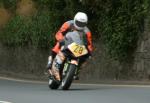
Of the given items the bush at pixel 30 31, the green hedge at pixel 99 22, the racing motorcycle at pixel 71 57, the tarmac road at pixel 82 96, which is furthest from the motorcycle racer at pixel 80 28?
the bush at pixel 30 31

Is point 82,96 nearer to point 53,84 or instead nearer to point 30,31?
point 53,84

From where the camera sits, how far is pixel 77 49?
16.6 meters

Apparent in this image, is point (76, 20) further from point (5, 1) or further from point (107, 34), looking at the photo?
point (5, 1)

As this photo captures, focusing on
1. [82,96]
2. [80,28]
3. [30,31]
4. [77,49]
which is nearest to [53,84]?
[77,49]

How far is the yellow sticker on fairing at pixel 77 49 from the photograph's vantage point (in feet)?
54.4

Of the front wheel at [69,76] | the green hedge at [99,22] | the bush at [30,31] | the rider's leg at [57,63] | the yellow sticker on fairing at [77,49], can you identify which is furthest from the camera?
the bush at [30,31]

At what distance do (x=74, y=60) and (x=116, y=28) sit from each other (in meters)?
6.84

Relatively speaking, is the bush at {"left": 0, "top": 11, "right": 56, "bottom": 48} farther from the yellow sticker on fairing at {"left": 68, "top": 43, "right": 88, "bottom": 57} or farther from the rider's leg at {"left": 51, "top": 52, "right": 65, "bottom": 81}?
the yellow sticker on fairing at {"left": 68, "top": 43, "right": 88, "bottom": 57}

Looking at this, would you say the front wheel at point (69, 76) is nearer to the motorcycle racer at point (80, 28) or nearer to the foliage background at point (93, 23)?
the motorcycle racer at point (80, 28)

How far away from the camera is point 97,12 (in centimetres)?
2458

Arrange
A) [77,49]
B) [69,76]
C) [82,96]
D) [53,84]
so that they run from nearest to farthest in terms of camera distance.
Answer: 1. [82,96]
2. [69,76]
3. [77,49]
4. [53,84]

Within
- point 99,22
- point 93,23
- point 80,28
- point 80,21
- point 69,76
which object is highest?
point 80,21

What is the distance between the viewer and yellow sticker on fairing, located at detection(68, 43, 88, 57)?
16578mm

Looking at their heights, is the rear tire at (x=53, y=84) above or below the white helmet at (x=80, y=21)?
below
